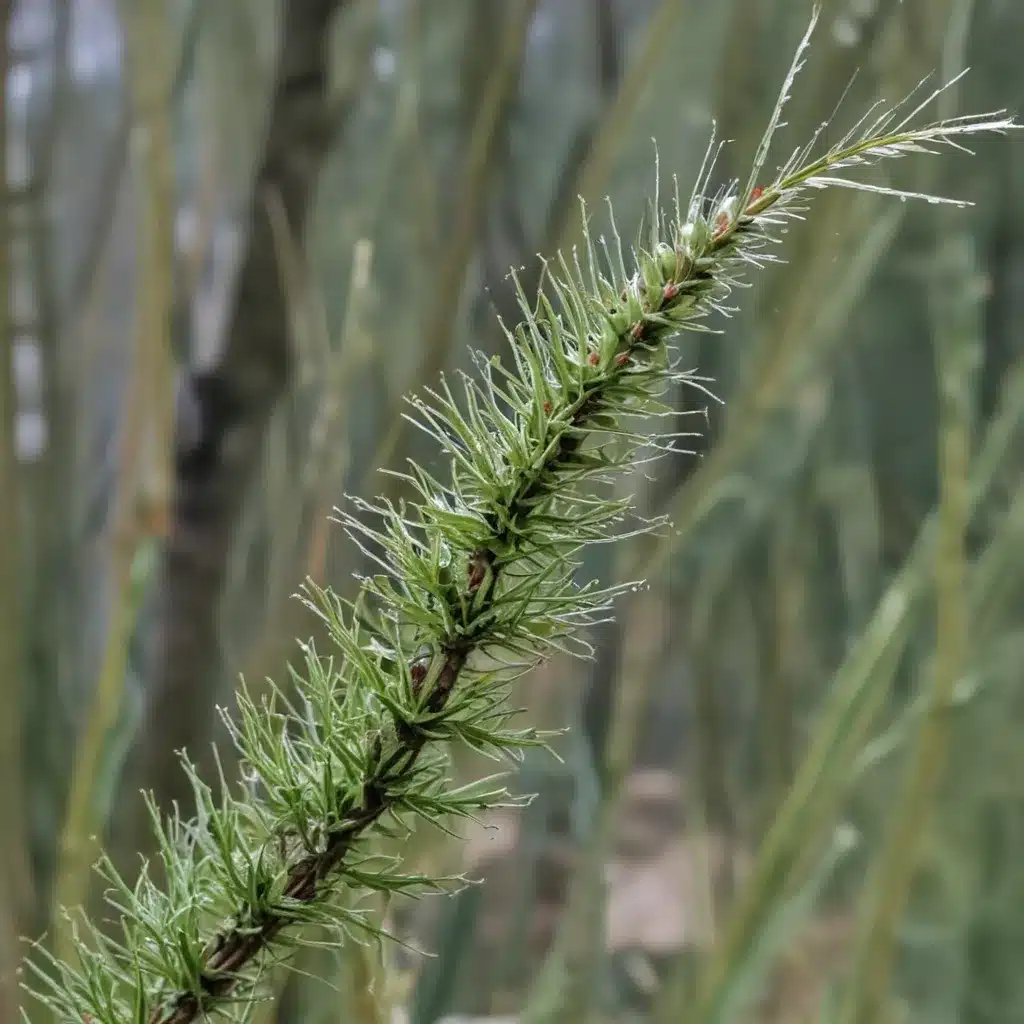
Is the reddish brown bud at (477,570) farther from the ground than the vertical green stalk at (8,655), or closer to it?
farther from the ground

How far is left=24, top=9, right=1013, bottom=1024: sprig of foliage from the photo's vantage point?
0.10 m

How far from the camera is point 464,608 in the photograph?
103mm

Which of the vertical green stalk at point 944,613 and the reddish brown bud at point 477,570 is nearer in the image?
the reddish brown bud at point 477,570

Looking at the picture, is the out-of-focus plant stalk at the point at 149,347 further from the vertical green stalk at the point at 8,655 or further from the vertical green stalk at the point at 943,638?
the vertical green stalk at the point at 943,638

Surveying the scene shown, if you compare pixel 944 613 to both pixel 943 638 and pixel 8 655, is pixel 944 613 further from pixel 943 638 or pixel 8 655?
pixel 8 655

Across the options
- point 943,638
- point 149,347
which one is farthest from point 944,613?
point 149,347

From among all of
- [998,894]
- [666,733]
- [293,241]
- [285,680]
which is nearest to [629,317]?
[285,680]

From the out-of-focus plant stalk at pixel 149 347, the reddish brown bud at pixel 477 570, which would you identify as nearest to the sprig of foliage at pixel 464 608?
the reddish brown bud at pixel 477 570

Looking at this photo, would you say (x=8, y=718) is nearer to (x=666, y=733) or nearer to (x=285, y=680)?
(x=285, y=680)

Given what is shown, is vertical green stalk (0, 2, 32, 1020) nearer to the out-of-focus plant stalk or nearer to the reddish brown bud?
the out-of-focus plant stalk

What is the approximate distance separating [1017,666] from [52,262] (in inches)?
20.0

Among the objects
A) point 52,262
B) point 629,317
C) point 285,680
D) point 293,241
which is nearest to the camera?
point 629,317

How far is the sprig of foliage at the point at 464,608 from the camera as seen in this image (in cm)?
10

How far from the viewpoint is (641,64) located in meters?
0.36
